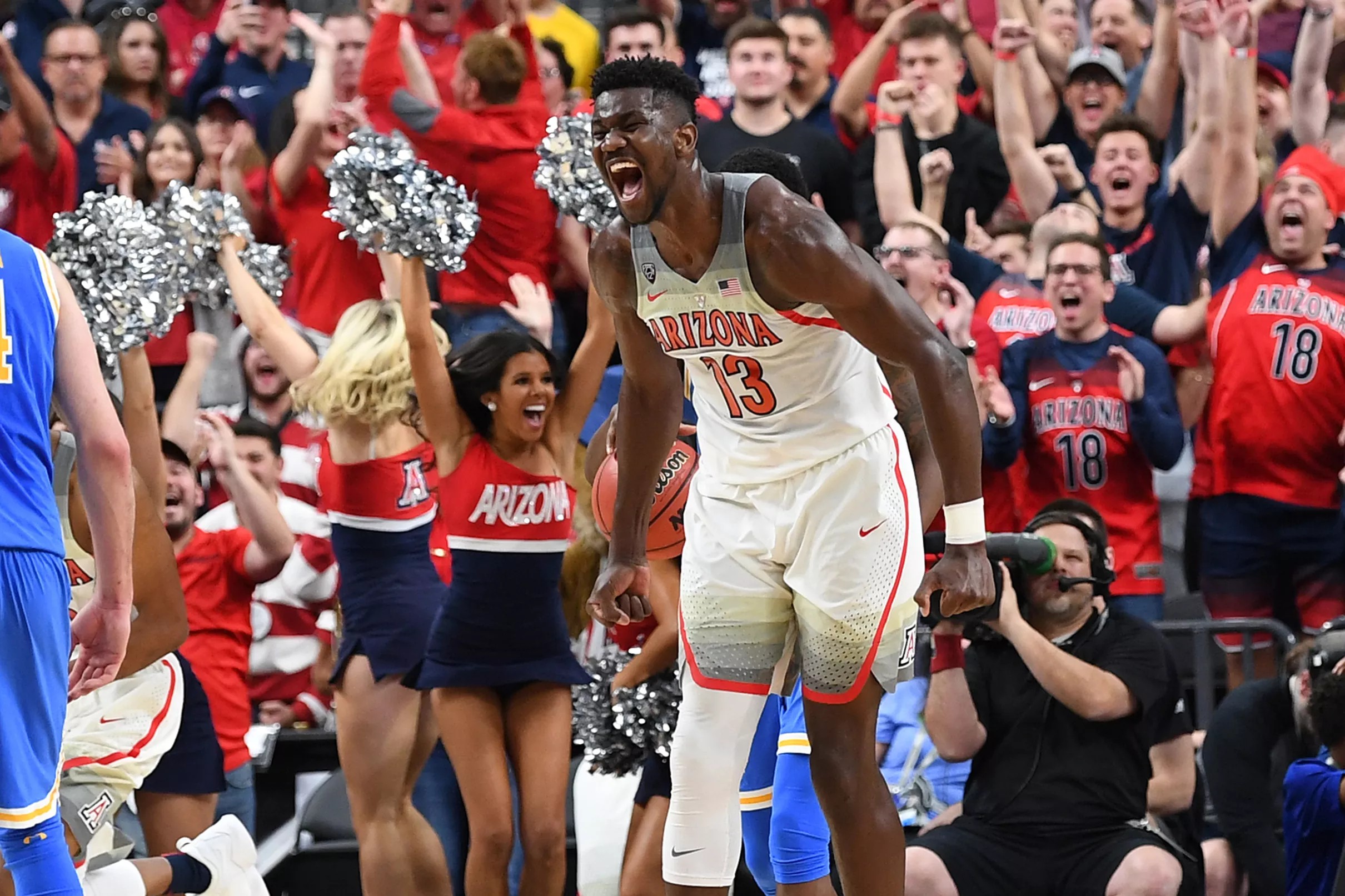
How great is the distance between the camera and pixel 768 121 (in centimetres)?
819

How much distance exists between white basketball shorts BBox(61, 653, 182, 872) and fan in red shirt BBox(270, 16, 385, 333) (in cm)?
325

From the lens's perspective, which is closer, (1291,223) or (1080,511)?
(1080,511)

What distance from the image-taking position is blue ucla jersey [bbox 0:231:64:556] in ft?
11.8

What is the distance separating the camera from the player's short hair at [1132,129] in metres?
7.77

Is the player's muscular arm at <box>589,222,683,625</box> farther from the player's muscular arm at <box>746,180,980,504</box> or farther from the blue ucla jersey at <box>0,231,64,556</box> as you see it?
the blue ucla jersey at <box>0,231,64,556</box>

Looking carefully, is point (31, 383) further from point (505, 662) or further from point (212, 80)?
point (212, 80)

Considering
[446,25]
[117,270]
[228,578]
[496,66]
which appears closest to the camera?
[117,270]

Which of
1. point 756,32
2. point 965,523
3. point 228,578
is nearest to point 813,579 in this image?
point 965,523

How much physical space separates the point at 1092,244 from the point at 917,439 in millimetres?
2672

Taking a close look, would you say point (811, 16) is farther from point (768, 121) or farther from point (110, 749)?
point (110, 749)

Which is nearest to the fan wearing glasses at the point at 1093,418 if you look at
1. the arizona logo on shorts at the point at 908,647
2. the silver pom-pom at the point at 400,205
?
the silver pom-pom at the point at 400,205

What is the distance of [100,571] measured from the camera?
12.5ft

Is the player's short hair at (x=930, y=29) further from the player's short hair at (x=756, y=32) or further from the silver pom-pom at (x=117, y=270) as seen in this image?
the silver pom-pom at (x=117, y=270)

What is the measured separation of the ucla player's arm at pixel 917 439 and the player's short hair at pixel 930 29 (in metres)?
4.05
